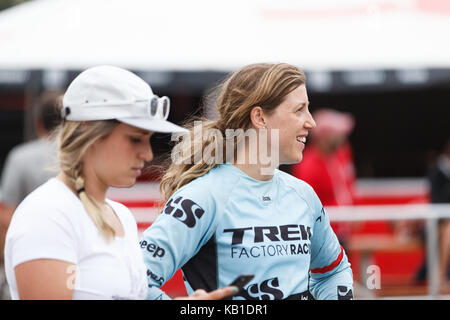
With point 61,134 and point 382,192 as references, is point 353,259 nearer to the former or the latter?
point 382,192

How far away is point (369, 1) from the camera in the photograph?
34.9 ft

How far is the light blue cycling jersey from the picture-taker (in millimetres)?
2676

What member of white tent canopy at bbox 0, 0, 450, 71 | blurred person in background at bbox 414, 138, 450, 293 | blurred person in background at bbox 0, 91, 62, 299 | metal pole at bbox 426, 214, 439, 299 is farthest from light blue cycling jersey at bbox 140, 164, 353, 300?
white tent canopy at bbox 0, 0, 450, 71

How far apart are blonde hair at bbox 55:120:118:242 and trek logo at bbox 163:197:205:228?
542mm

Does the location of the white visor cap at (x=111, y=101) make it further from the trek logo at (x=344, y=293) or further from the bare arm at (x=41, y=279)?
the trek logo at (x=344, y=293)

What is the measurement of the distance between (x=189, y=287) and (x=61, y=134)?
0.82 meters

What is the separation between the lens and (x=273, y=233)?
2773 mm

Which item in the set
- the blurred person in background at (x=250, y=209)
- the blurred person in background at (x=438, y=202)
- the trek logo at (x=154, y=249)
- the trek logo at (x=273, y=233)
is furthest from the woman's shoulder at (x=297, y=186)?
the blurred person in background at (x=438, y=202)

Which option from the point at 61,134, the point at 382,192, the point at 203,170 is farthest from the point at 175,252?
the point at 382,192

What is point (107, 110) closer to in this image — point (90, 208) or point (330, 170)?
point (90, 208)

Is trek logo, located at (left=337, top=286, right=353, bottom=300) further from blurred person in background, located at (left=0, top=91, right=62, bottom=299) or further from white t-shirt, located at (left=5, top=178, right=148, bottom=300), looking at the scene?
blurred person in background, located at (left=0, top=91, right=62, bottom=299)

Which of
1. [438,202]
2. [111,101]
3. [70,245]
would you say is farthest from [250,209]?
[438,202]

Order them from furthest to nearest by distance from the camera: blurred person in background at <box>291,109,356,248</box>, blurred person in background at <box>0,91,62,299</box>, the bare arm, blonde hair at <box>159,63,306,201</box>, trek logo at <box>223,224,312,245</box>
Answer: blurred person in background at <box>291,109,356,248</box> < blurred person in background at <box>0,91,62,299</box> < blonde hair at <box>159,63,306,201</box> < trek logo at <box>223,224,312,245</box> < the bare arm

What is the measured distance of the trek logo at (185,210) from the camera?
106 inches
